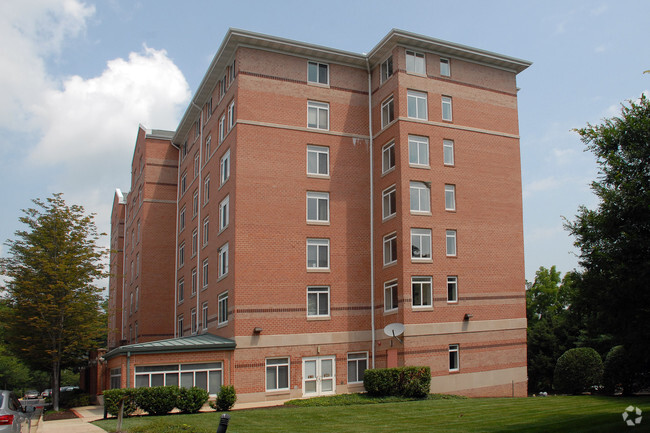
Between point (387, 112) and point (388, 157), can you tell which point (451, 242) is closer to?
point (388, 157)

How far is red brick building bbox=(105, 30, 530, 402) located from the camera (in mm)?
31234

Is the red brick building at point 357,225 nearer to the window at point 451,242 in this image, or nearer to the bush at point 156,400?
the window at point 451,242

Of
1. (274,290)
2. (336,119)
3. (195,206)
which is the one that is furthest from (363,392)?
(195,206)

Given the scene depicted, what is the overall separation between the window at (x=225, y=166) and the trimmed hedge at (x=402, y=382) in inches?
519

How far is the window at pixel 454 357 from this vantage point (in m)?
31.6

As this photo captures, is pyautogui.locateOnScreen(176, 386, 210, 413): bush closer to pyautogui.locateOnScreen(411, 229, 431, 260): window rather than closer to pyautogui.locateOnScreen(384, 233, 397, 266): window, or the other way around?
pyautogui.locateOnScreen(384, 233, 397, 266): window

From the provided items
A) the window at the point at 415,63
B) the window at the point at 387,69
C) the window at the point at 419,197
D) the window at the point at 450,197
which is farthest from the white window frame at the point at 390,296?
the window at the point at 415,63

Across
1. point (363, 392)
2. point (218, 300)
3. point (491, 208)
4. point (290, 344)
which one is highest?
point (491, 208)

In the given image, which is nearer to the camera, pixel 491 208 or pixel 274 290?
pixel 274 290

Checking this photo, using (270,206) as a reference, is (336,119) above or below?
above

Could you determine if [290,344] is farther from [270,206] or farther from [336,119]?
[336,119]

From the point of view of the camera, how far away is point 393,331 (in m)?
30.4

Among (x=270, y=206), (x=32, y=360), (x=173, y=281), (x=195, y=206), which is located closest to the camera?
(x=270, y=206)

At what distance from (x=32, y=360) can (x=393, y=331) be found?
2262 cm
